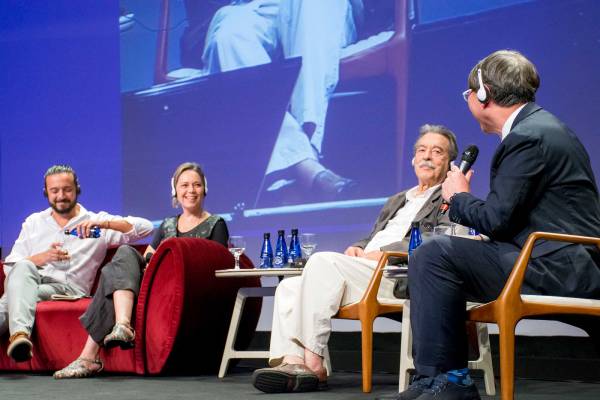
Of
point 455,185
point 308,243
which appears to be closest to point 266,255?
point 308,243

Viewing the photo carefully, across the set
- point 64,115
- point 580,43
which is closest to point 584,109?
point 580,43

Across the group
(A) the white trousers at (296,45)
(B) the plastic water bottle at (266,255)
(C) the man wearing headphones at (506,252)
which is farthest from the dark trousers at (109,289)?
(C) the man wearing headphones at (506,252)

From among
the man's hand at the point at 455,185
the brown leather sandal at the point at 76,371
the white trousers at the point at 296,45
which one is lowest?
the brown leather sandal at the point at 76,371

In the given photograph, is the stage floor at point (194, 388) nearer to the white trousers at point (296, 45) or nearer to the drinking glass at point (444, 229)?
the drinking glass at point (444, 229)

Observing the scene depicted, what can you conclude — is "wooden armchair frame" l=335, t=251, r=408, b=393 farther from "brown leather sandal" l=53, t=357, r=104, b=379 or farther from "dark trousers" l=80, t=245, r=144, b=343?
"brown leather sandal" l=53, t=357, r=104, b=379

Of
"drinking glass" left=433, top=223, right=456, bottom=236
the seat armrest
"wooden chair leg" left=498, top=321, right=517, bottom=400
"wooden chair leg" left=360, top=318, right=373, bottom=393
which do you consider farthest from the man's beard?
"wooden chair leg" left=498, top=321, right=517, bottom=400

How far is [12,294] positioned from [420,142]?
79.3 inches

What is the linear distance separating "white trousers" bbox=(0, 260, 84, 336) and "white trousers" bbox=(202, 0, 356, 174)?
4.90 ft

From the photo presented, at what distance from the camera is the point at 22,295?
4.38 metres

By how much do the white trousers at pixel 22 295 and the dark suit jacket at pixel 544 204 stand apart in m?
2.47

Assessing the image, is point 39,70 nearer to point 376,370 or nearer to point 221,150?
point 221,150

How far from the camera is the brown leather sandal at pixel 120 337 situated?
13.0 feet

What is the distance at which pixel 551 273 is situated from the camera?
2.54 m

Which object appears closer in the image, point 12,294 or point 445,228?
point 445,228
